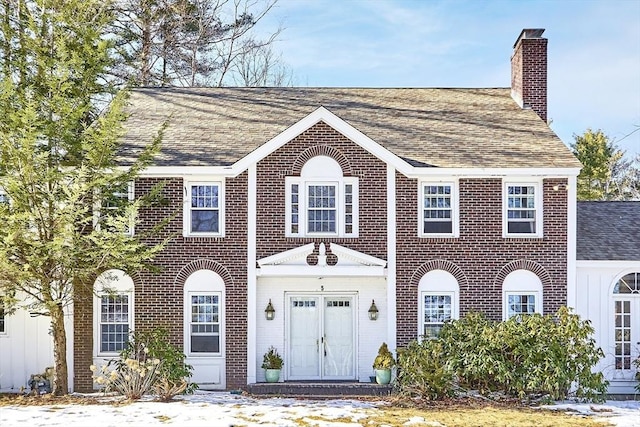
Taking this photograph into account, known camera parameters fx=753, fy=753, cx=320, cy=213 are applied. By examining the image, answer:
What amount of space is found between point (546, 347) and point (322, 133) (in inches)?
294

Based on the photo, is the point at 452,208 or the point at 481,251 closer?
the point at 481,251

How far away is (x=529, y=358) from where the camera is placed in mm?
16641

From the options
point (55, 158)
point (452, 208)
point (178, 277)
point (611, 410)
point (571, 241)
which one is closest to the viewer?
point (611, 410)

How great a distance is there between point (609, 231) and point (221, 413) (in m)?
11.8

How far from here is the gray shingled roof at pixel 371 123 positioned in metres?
19.5

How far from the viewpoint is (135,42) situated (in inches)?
1284

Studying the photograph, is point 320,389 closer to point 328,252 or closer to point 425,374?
point 425,374

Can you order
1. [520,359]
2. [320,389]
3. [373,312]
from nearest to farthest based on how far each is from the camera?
[520,359] → [320,389] → [373,312]

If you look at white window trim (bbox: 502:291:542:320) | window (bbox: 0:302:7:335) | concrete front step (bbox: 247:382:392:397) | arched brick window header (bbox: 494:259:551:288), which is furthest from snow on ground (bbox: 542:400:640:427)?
window (bbox: 0:302:7:335)

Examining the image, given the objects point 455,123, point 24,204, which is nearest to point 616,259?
point 455,123

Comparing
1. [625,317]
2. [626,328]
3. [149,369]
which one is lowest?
[149,369]

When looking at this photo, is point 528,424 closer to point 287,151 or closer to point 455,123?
point 287,151

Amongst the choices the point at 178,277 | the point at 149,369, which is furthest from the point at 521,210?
the point at 149,369

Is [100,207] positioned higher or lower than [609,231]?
higher
